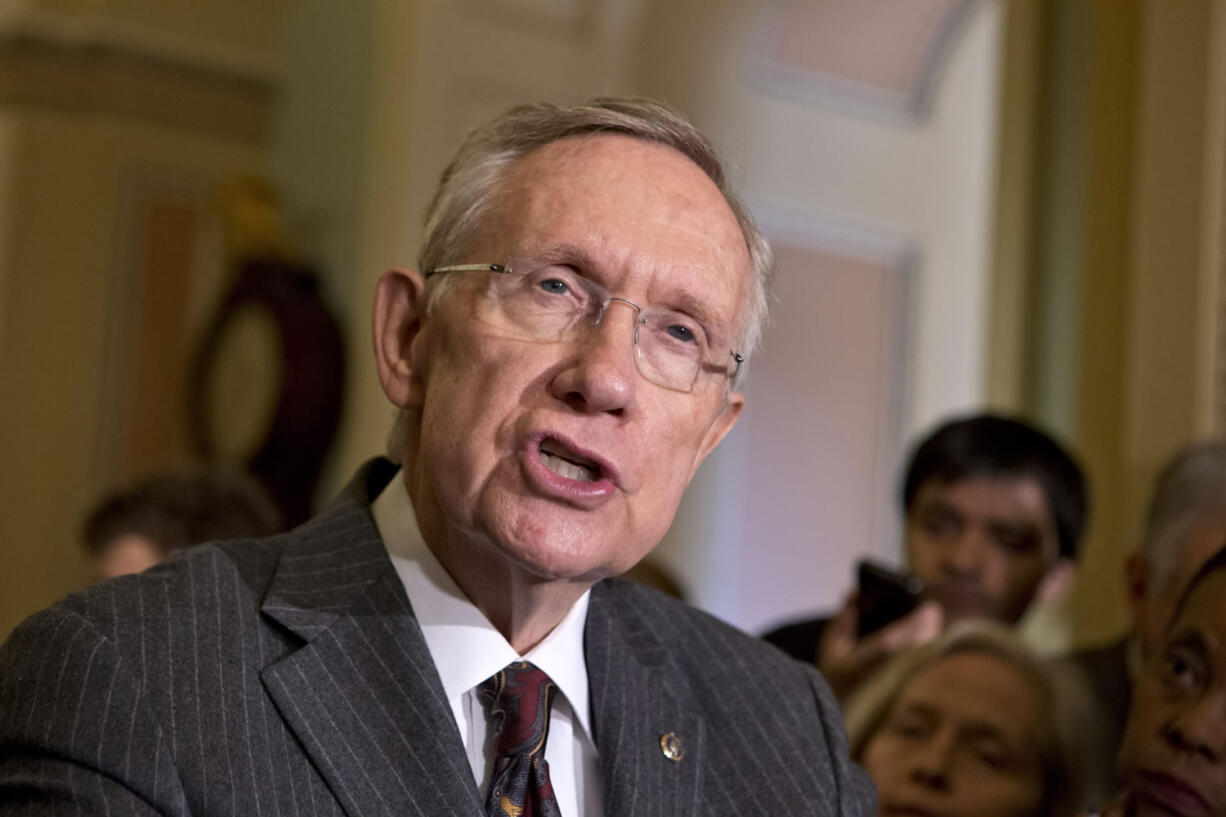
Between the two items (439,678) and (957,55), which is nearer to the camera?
(439,678)

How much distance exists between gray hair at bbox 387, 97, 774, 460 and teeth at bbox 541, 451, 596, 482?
0.83 ft

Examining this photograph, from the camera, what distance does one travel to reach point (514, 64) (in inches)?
200

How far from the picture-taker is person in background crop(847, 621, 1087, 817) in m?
2.26

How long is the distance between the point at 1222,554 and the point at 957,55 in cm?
448

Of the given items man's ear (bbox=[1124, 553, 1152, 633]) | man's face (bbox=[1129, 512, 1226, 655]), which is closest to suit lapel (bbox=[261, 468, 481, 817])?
man's face (bbox=[1129, 512, 1226, 655])

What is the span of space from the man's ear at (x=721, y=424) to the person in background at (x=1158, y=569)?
848 millimetres

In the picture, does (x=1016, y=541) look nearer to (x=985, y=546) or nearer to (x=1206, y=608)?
(x=985, y=546)

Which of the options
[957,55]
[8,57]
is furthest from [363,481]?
[8,57]

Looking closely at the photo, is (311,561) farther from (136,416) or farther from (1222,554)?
(136,416)

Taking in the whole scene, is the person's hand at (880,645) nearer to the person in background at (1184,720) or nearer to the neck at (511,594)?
the person in background at (1184,720)

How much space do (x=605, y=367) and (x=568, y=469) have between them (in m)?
0.11

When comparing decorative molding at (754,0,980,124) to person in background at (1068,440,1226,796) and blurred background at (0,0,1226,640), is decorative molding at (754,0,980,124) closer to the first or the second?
blurred background at (0,0,1226,640)

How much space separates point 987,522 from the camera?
119 inches

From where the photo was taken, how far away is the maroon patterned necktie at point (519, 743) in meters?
1.49
